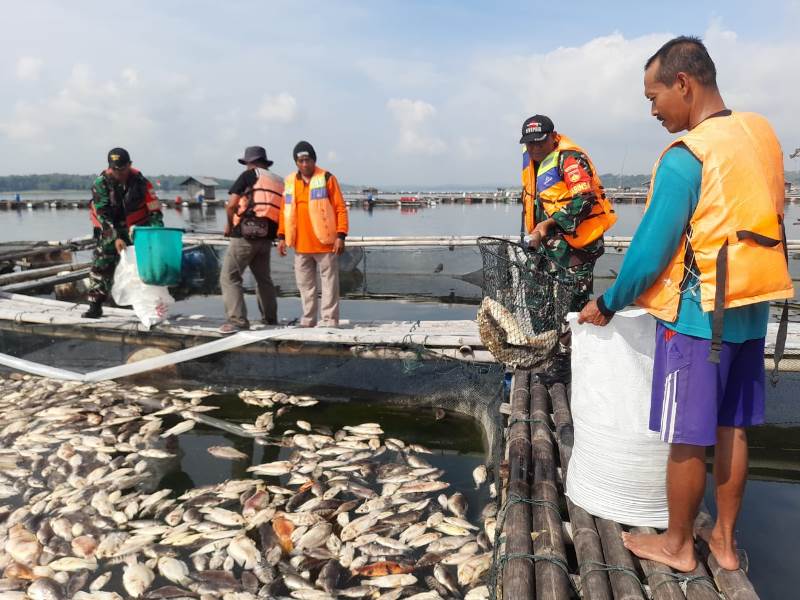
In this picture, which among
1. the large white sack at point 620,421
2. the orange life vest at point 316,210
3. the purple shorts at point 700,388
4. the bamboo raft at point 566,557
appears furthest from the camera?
the orange life vest at point 316,210

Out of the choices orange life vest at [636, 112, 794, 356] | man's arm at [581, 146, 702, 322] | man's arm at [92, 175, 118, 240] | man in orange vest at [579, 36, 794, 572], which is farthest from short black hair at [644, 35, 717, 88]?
man's arm at [92, 175, 118, 240]

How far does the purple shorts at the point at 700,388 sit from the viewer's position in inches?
87.6

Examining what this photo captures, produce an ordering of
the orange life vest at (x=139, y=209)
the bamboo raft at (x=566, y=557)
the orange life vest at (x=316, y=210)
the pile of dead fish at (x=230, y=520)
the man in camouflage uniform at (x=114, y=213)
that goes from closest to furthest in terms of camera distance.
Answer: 1. the bamboo raft at (x=566, y=557)
2. the pile of dead fish at (x=230, y=520)
3. the orange life vest at (x=316, y=210)
4. the man in camouflage uniform at (x=114, y=213)
5. the orange life vest at (x=139, y=209)

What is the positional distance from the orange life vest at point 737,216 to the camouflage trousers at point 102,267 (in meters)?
6.85

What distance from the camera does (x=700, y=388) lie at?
87.6 inches

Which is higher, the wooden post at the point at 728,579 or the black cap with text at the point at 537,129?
the black cap with text at the point at 537,129

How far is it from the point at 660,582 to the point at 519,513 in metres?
0.83

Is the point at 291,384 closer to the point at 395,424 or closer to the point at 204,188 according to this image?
the point at 395,424

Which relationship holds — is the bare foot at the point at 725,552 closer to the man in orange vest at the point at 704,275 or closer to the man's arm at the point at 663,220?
the man in orange vest at the point at 704,275

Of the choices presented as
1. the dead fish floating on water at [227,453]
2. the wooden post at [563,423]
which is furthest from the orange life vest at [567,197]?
the dead fish floating on water at [227,453]

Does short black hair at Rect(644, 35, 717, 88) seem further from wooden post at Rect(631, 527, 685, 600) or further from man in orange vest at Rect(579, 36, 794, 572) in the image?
wooden post at Rect(631, 527, 685, 600)

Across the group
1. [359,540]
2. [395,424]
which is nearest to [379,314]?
[395,424]

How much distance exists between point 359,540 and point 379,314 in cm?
793

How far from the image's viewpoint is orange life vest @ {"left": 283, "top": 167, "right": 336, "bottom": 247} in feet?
21.4
